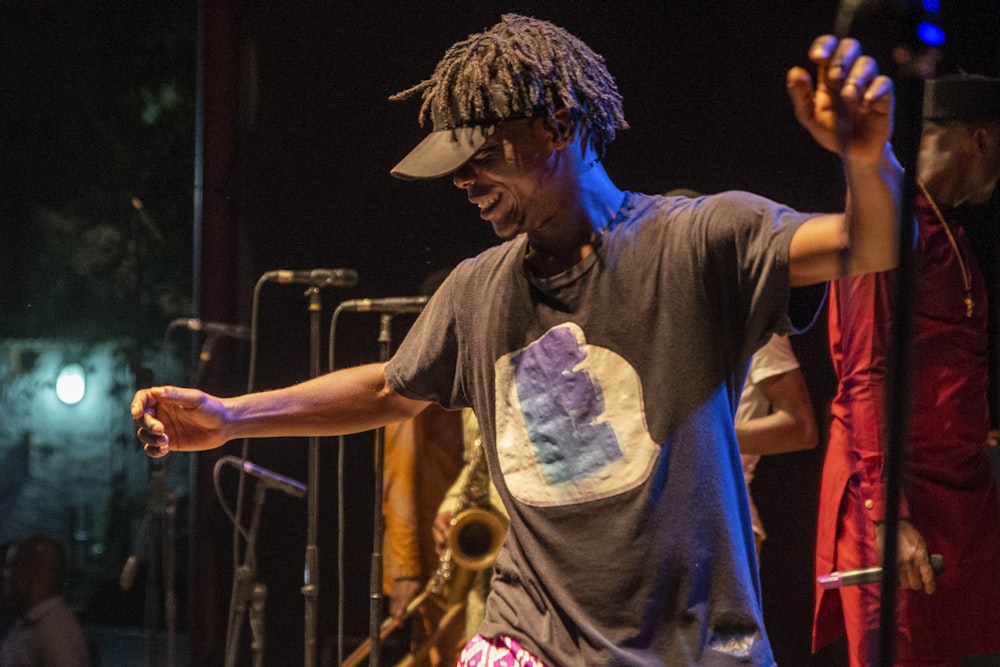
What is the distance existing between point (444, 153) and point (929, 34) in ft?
3.54

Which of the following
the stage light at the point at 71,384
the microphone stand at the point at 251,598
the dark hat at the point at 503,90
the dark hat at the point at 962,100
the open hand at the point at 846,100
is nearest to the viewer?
the open hand at the point at 846,100

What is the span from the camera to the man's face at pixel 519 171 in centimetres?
212

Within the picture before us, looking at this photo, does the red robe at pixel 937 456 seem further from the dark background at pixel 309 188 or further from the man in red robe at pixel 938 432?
the dark background at pixel 309 188

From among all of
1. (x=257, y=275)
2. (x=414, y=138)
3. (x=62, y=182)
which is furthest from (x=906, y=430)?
(x=62, y=182)

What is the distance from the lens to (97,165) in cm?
514

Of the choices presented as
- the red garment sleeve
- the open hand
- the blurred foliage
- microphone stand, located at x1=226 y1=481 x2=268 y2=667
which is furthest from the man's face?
the blurred foliage

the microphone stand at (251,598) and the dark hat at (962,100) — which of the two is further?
the microphone stand at (251,598)

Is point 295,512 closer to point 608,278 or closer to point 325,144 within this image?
point 325,144

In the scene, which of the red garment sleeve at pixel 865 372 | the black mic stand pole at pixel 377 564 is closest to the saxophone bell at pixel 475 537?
the black mic stand pole at pixel 377 564

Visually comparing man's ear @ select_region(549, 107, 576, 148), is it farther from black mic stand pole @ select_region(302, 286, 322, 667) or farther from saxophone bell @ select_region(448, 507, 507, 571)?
saxophone bell @ select_region(448, 507, 507, 571)

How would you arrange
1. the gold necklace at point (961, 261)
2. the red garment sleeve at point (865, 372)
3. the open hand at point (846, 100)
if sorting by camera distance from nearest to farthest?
the open hand at point (846, 100) → the red garment sleeve at point (865, 372) → the gold necklace at point (961, 261)

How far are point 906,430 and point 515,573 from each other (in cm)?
101

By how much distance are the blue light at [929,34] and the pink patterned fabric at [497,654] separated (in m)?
1.27

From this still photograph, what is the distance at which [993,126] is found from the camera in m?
3.05
